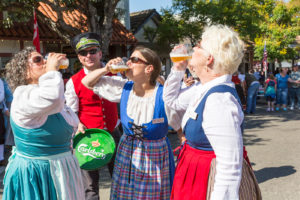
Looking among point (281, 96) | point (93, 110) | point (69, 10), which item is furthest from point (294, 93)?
point (93, 110)

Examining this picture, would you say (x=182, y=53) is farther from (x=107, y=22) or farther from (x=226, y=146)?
(x=107, y=22)

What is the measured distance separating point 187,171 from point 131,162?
0.72 meters

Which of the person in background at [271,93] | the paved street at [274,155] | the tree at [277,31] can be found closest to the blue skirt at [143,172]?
the paved street at [274,155]

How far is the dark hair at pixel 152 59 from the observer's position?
243 centimetres

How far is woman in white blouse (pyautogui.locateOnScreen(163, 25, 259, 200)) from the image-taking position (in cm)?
148

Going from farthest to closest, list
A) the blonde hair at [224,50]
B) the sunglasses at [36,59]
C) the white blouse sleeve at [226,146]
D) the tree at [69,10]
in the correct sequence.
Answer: the tree at [69,10] < the sunglasses at [36,59] < the blonde hair at [224,50] < the white blouse sleeve at [226,146]

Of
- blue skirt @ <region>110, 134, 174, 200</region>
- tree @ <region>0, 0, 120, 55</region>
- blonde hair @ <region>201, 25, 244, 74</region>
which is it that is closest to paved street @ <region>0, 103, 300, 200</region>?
blue skirt @ <region>110, 134, 174, 200</region>

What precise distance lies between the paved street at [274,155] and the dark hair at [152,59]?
2171mm

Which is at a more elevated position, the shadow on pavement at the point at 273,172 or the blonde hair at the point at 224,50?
the blonde hair at the point at 224,50

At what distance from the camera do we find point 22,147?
2.03 m

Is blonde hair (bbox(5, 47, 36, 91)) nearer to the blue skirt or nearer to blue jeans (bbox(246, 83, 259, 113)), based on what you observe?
the blue skirt

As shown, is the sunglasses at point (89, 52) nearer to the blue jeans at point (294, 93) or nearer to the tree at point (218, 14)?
the tree at point (218, 14)

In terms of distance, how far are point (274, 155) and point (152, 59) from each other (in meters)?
4.25

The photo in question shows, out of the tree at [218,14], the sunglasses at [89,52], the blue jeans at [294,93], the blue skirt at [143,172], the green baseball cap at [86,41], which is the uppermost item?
the tree at [218,14]
